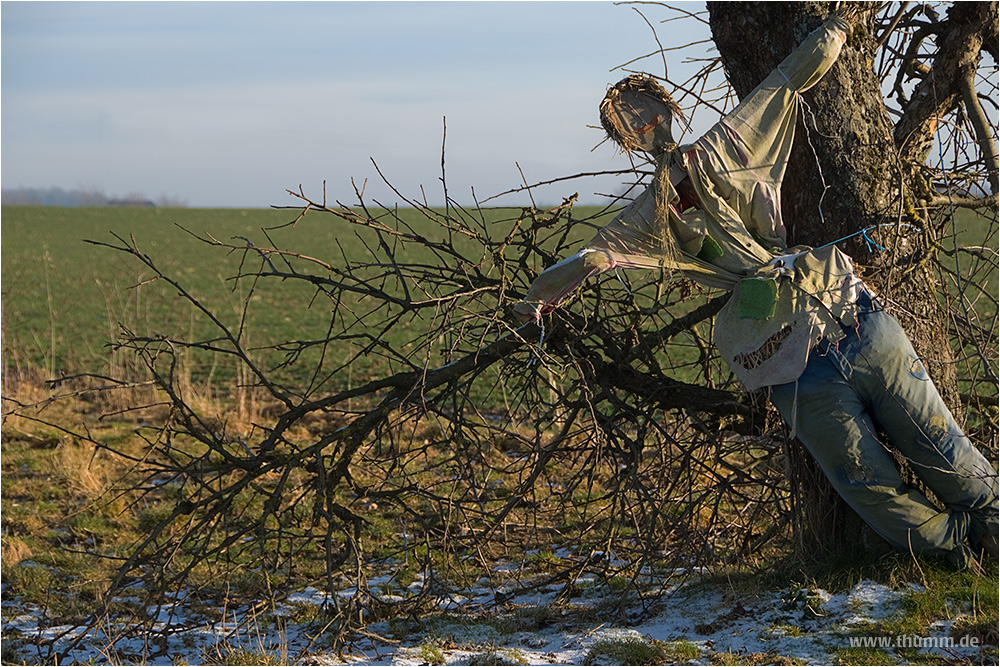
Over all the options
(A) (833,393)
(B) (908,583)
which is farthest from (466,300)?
(B) (908,583)

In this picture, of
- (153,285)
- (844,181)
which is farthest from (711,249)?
(153,285)

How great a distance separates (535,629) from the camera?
458 centimetres

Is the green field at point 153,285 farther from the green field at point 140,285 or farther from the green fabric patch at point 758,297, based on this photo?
the green fabric patch at point 758,297

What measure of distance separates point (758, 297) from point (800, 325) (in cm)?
21

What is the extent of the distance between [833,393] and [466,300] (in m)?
1.64

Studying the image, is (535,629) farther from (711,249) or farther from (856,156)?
(856,156)

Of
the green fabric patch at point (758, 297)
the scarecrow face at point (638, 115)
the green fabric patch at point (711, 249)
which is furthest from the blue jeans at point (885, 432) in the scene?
the scarecrow face at point (638, 115)

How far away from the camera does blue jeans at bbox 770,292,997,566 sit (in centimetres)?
374

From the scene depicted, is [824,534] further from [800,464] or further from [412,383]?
[412,383]

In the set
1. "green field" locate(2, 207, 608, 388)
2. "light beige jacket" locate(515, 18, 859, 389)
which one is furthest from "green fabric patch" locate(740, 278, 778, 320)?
"green field" locate(2, 207, 608, 388)

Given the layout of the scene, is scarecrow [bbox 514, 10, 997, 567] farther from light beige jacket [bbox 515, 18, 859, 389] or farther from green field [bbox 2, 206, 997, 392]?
green field [bbox 2, 206, 997, 392]

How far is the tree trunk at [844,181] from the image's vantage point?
13.7 ft

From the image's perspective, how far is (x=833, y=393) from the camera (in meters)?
3.74

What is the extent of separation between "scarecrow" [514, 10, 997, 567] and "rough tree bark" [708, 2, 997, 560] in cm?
37
